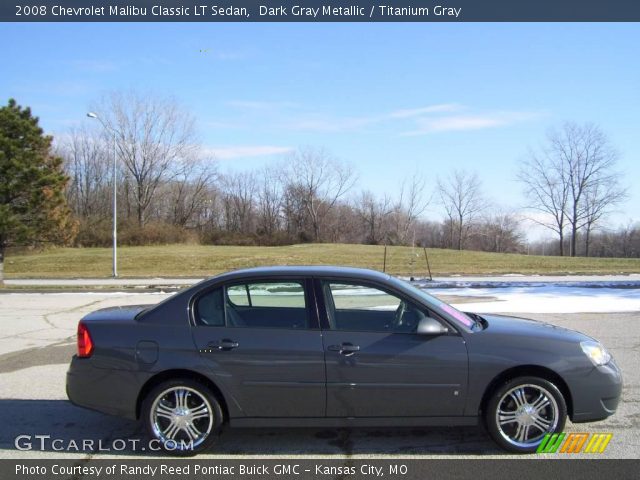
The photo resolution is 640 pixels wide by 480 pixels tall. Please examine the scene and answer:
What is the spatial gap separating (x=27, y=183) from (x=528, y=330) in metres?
22.5

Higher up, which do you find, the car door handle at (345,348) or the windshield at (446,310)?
the windshield at (446,310)

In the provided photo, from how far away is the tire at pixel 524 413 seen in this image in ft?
13.8

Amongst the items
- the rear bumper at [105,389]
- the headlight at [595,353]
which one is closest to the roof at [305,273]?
the rear bumper at [105,389]

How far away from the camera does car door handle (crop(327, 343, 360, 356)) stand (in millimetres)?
4176

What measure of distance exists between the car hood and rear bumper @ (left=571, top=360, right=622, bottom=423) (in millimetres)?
320

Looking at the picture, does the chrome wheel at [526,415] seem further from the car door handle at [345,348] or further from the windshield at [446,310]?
the car door handle at [345,348]

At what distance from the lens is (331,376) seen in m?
4.16

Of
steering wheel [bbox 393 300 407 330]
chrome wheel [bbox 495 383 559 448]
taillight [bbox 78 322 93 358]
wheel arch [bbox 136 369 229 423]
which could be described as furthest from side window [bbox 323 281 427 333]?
taillight [bbox 78 322 93 358]

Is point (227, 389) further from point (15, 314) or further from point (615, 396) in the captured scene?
point (15, 314)

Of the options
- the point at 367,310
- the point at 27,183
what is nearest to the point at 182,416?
the point at 367,310

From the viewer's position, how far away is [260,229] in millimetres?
74312

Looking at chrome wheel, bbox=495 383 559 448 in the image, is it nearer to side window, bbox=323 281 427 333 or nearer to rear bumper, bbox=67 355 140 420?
side window, bbox=323 281 427 333

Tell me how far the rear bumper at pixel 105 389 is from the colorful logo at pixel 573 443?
327 centimetres

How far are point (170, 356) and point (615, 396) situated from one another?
11.8 ft
